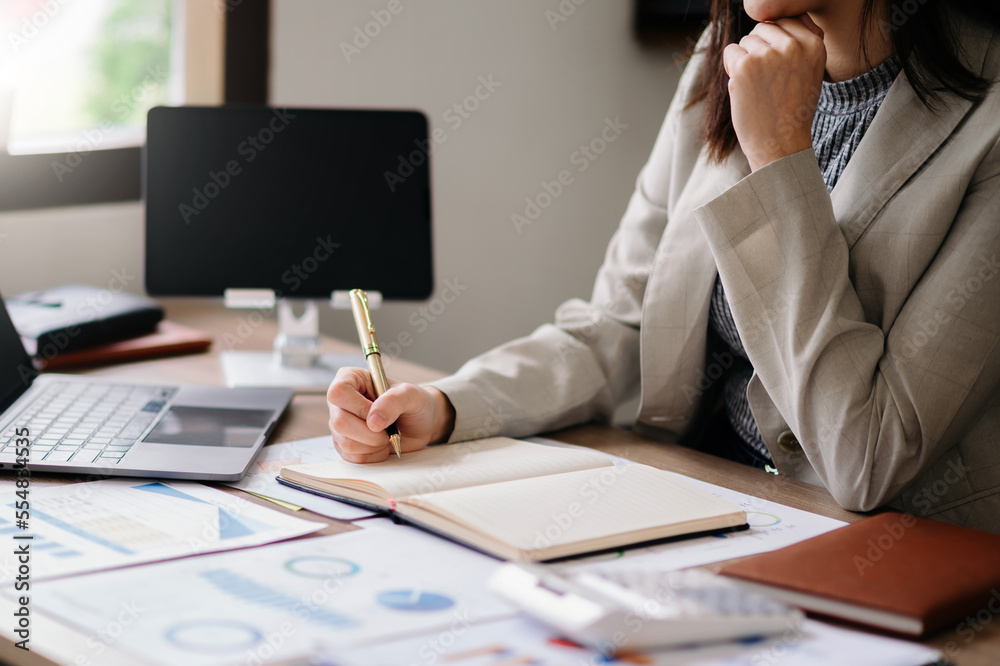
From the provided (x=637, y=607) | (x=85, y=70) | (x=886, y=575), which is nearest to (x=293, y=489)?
(x=637, y=607)

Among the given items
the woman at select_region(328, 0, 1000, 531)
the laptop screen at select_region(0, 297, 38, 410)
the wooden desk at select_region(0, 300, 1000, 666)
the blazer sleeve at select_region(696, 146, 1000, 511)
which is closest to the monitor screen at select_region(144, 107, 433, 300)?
the wooden desk at select_region(0, 300, 1000, 666)

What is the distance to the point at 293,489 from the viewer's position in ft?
2.89

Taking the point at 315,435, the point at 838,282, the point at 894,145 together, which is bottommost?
the point at 315,435

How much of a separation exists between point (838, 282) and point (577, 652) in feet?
1.64

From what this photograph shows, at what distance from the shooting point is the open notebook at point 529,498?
29.3 inches

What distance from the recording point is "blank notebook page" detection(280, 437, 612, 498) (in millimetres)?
856

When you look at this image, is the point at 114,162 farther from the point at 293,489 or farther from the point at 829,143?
the point at 829,143

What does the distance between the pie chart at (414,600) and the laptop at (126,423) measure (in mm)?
295

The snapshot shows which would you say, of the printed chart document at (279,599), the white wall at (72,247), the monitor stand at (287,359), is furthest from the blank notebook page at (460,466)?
the white wall at (72,247)

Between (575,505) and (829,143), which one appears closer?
(575,505)

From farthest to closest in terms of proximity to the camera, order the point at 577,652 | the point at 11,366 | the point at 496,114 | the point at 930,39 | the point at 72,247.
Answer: the point at 496,114
the point at 72,247
the point at 11,366
the point at 930,39
the point at 577,652

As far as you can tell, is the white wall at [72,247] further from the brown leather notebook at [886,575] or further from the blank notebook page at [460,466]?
the brown leather notebook at [886,575]

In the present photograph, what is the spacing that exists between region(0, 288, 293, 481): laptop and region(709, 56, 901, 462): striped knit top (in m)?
0.55

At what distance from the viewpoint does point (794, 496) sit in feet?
3.09
